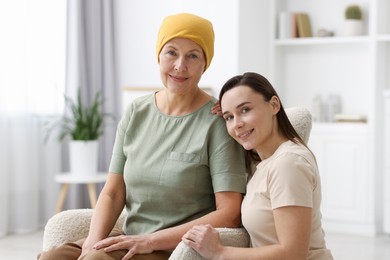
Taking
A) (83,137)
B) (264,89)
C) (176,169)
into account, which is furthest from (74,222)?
(83,137)

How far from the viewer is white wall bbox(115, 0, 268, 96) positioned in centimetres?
468

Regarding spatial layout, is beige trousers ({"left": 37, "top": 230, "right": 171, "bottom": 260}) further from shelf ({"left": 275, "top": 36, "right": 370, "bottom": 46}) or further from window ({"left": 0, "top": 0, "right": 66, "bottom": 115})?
shelf ({"left": 275, "top": 36, "right": 370, "bottom": 46})

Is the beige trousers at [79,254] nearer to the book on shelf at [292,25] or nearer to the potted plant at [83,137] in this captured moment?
the potted plant at [83,137]

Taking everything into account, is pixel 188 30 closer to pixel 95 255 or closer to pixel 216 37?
pixel 95 255

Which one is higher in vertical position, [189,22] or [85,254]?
[189,22]

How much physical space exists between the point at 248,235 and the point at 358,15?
3.08 metres

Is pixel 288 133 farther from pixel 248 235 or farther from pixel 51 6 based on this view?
pixel 51 6

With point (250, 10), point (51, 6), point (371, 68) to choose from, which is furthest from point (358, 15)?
point (51, 6)

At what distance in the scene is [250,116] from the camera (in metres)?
1.97

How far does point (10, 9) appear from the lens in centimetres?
444

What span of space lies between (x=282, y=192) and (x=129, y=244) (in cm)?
51

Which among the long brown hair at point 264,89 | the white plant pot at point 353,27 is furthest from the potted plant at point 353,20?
the long brown hair at point 264,89

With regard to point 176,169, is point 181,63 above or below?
above

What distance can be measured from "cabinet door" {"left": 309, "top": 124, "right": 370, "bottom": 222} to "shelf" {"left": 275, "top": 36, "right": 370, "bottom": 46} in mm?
615
